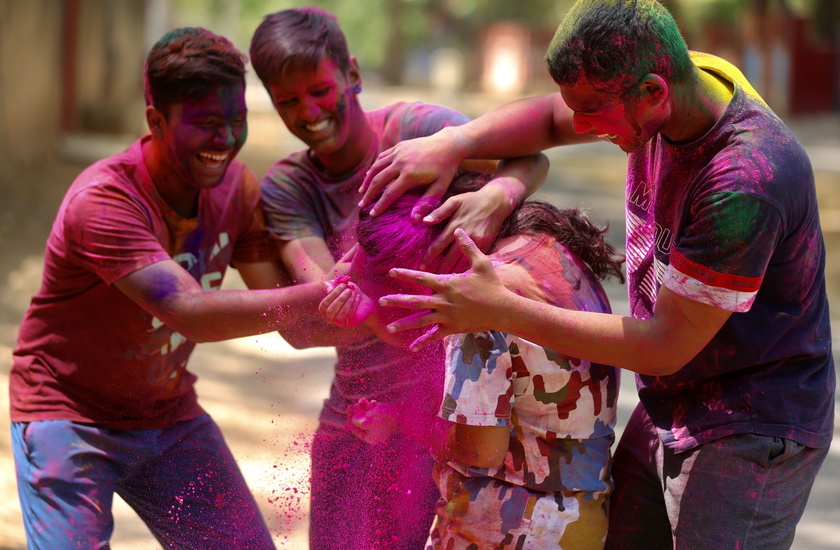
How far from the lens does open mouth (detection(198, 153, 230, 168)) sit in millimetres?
2812

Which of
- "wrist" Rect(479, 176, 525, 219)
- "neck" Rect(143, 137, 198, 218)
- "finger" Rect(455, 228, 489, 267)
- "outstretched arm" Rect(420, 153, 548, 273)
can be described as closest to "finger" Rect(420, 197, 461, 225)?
"outstretched arm" Rect(420, 153, 548, 273)

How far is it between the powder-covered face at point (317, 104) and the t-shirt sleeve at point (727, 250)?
4.17ft

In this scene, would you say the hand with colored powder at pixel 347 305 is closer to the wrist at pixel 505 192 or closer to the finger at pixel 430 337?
the finger at pixel 430 337

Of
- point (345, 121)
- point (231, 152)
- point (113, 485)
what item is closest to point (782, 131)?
point (345, 121)

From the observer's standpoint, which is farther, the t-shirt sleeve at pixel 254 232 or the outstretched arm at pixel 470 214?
the t-shirt sleeve at pixel 254 232

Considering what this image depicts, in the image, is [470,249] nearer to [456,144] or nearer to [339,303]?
[339,303]

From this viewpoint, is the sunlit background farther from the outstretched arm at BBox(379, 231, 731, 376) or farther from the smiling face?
the outstretched arm at BBox(379, 231, 731, 376)

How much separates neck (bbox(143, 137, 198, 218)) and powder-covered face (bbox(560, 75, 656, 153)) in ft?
4.42

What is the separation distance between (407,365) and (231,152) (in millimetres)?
884

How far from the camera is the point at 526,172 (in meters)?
2.63

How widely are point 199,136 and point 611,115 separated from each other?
1334mm

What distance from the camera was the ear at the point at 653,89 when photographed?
1927 mm

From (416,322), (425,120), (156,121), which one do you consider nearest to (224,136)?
(156,121)

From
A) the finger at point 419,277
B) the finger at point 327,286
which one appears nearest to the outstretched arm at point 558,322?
the finger at point 419,277
